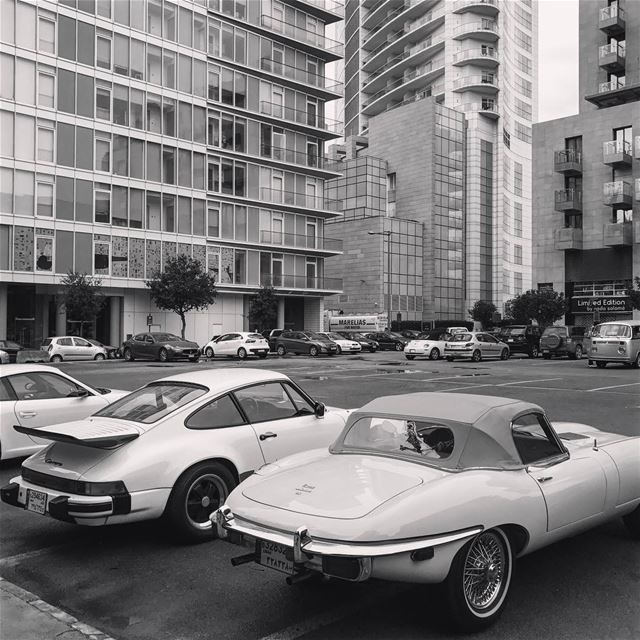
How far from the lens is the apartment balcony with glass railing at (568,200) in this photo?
5308 cm

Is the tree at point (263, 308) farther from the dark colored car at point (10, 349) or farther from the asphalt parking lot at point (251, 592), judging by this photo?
the asphalt parking lot at point (251, 592)

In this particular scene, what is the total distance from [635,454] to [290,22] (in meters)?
53.8

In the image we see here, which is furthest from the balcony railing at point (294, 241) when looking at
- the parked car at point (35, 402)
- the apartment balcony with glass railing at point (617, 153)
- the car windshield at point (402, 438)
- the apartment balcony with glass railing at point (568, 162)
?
the car windshield at point (402, 438)

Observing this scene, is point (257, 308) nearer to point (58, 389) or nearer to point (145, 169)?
point (145, 169)

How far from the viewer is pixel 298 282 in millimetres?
52219

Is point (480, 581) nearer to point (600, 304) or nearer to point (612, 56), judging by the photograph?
point (600, 304)

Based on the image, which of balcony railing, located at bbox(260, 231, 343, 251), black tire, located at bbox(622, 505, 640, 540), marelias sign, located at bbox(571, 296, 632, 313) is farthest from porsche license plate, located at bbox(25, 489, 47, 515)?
marelias sign, located at bbox(571, 296, 632, 313)

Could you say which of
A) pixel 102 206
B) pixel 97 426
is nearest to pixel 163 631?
pixel 97 426

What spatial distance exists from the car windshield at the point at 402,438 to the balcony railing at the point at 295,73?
49982 mm

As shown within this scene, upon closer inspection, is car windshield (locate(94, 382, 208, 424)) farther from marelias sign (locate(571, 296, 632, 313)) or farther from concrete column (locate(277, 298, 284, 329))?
marelias sign (locate(571, 296, 632, 313))

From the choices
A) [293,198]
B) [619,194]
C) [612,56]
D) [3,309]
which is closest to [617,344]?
[619,194]

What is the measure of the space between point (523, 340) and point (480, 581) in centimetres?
3483

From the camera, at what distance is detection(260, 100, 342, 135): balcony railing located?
50647 mm

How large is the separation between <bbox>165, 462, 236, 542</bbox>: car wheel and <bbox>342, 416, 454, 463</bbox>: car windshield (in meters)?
1.35
